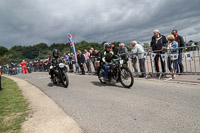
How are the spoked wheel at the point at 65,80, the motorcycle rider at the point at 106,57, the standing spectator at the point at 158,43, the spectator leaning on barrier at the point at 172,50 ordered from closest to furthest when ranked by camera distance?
the motorcycle rider at the point at 106,57
the spectator leaning on barrier at the point at 172,50
the spoked wheel at the point at 65,80
the standing spectator at the point at 158,43

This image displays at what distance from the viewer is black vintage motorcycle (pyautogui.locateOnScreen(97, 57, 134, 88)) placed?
602cm

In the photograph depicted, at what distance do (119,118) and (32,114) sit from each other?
2.44 metres

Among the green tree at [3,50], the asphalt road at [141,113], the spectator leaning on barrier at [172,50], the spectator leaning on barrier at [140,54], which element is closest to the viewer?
the asphalt road at [141,113]

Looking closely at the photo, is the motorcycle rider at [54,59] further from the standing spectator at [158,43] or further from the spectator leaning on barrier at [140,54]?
the standing spectator at [158,43]

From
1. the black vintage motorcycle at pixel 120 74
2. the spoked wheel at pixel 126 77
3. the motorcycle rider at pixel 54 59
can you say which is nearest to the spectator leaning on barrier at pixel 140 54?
the black vintage motorcycle at pixel 120 74

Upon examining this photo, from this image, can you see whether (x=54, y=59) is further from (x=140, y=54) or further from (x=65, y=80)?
(x=140, y=54)

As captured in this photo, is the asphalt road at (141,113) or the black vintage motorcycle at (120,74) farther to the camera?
the black vintage motorcycle at (120,74)

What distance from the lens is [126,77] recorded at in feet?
20.2

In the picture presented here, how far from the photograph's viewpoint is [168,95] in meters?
4.73

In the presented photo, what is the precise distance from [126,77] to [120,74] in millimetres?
305

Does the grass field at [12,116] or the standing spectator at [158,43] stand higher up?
the standing spectator at [158,43]

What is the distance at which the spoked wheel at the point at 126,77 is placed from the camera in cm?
597

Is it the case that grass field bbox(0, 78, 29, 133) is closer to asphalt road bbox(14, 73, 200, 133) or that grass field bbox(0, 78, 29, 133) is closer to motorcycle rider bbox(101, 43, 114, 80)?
asphalt road bbox(14, 73, 200, 133)

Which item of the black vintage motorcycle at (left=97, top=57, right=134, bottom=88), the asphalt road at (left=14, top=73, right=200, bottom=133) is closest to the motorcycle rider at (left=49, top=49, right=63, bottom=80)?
the black vintage motorcycle at (left=97, top=57, right=134, bottom=88)
